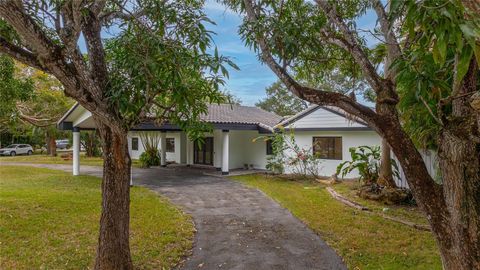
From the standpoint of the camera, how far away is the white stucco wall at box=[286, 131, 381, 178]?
49.9 feet

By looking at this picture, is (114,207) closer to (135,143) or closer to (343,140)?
(343,140)

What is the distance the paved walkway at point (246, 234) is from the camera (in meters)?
5.66

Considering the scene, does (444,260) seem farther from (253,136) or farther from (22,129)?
(22,129)

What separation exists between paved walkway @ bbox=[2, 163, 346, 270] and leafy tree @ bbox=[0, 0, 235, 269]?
1.79m

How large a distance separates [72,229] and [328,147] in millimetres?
12628

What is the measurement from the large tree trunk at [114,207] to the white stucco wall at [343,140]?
499 inches

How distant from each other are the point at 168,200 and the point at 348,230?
607cm

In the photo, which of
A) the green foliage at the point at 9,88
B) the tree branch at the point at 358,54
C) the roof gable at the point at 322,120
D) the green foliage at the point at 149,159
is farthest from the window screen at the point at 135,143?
the tree branch at the point at 358,54

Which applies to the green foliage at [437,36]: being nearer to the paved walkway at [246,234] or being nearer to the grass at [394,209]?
the paved walkway at [246,234]

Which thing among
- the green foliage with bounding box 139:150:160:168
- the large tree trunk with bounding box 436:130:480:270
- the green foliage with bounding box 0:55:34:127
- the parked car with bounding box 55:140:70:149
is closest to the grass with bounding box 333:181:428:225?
the large tree trunk with bounding box 436:130:480:270

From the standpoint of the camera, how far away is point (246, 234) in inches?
287

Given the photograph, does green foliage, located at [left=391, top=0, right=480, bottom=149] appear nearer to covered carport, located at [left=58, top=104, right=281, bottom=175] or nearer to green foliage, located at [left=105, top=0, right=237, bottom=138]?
green foliage, located at [left=105, top=0, right=237, bottom=138]

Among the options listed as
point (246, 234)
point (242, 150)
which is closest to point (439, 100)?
point (246, 234)

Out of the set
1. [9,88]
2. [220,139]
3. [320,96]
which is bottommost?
[220,139]
